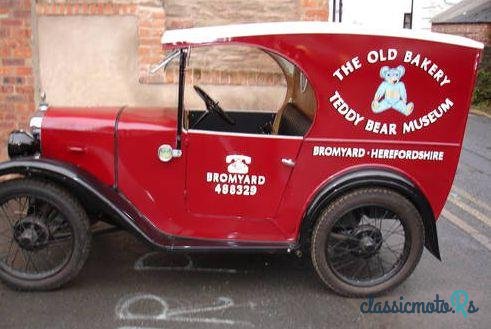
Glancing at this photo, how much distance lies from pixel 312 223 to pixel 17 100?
330cm

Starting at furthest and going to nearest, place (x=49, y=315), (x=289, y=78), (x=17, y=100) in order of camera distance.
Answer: (x=17, y=100)
(x=289, y=78)
(x=49, y=315)

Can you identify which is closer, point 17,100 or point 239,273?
point 239,273

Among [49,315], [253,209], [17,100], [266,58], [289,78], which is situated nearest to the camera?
[49,315]

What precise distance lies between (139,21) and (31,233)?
2762 mm

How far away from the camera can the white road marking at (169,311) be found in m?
3.56

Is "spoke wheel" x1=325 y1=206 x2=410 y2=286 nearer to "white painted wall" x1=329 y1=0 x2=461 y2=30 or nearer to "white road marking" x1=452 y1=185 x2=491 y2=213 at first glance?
"white road marking" x1=452 y1=185 x2=491 y2=213

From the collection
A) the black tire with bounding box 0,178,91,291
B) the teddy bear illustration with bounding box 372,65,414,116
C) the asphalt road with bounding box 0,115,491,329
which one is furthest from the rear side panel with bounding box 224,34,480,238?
the black tire with bounding box 0,178,91,291

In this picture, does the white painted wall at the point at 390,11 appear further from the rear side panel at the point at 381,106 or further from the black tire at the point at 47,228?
the black tire at the point at 47,228

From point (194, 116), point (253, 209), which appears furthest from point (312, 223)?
point (194, 116)

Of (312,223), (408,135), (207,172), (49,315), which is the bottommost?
(49,315)

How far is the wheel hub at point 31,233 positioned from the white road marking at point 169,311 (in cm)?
63

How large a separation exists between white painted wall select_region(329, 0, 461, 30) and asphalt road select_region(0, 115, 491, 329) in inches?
541

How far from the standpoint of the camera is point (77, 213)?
3.64 metres

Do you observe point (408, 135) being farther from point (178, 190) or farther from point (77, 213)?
point (77, 213)
